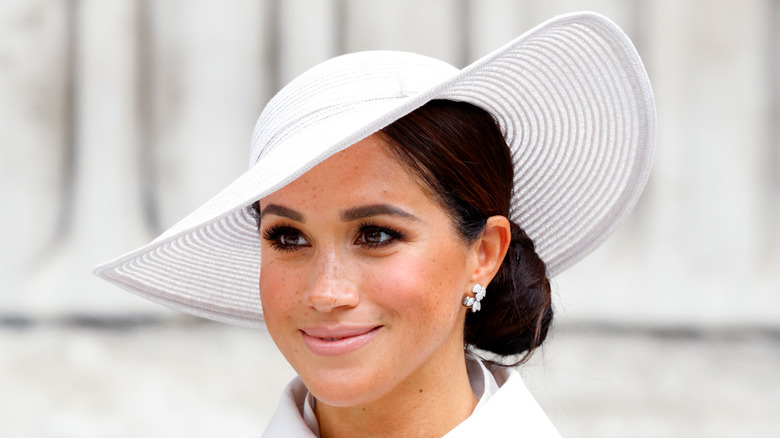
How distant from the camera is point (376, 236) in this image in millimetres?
1704

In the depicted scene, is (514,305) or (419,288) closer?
(419,288)

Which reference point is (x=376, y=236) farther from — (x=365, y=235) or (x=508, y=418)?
(x=508, y=418)

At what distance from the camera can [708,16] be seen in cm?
345

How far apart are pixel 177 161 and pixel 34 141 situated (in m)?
0.52

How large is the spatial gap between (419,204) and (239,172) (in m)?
1.78

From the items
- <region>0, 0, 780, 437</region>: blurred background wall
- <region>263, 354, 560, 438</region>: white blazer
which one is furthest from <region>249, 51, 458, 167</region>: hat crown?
<region>0, 0, 780, 437</region>: blurred background wall

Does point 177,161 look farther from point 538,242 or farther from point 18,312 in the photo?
point 538,242

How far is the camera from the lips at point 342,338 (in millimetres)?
1681

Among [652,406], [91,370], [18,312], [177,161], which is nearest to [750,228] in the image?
[652,406]

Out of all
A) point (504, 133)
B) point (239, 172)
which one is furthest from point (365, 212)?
point (239, 172)

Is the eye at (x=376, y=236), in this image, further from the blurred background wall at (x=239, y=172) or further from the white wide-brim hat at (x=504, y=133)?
the blurred background wall at (x=239, y=172)

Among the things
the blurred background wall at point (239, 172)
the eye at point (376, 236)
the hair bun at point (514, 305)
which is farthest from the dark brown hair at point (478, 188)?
the blurred background wall at point (239, 172)

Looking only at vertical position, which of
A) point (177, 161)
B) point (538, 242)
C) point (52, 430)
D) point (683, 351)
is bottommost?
point (52, 430)

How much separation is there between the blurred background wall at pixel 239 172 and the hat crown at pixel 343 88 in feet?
5.13
